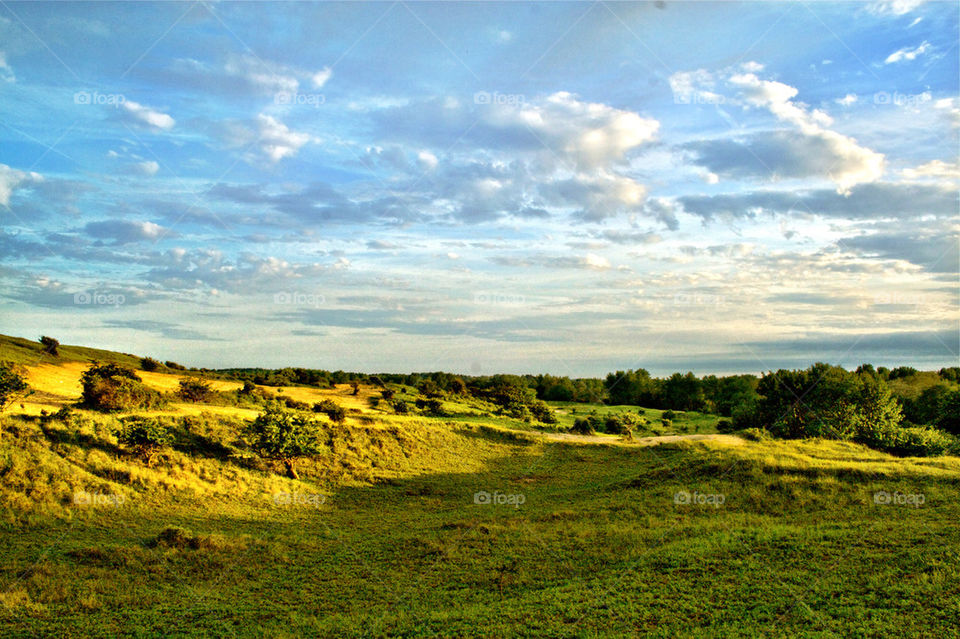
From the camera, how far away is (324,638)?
13578 mm

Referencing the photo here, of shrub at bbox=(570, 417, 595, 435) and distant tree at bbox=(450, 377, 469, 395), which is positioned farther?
distant tree at bbox=(450, 377, 469, 395)

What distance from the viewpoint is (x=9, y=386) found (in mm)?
27391

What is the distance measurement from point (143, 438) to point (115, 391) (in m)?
5.36

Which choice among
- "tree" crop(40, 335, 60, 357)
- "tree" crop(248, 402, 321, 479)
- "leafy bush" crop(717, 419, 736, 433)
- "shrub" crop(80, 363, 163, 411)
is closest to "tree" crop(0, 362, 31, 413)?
"shrub" crop(80, 363, 163, 411)

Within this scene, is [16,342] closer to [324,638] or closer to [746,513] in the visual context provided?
[324,638]

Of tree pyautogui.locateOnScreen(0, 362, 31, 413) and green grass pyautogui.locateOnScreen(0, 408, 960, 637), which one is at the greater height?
tree pyautogui.locateOnScreen(0, 362, 31, 413)

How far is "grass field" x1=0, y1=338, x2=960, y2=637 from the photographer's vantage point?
1409 centimetres

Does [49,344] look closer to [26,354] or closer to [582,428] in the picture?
[26,354]

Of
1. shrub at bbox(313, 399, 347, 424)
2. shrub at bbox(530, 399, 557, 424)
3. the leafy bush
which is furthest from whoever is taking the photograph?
shrub at bbox(530, 399, 557, 424)

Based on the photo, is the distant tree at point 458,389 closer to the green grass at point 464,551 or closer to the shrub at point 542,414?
the shrub at point 542,414

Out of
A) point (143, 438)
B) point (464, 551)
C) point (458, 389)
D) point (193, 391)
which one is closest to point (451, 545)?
point (464, 551)

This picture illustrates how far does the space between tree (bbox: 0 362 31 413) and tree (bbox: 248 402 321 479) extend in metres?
11.4

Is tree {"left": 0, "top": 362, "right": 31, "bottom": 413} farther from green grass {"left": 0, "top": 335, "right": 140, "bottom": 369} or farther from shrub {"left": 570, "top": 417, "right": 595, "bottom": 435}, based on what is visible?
shrub {"left": 570, "top": 417, "right": 595, "bottom": 435}

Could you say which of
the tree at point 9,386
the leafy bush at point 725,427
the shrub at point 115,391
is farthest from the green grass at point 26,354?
the leafy bush at point 725,427
